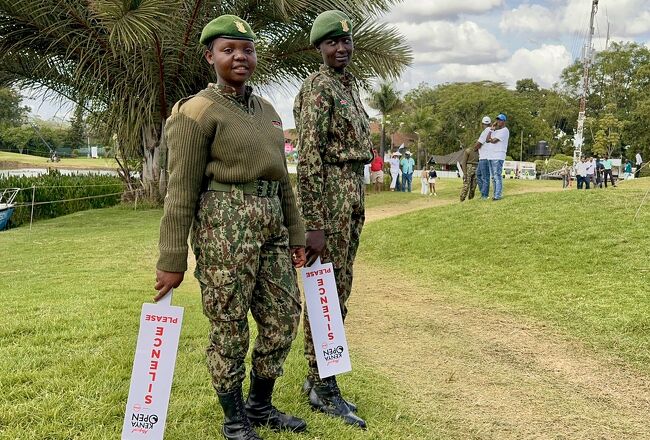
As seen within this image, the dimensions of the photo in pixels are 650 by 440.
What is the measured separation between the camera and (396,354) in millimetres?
4188

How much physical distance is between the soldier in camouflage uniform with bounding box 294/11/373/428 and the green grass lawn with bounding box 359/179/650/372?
239cm

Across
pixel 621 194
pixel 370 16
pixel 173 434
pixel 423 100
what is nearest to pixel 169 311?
pixel 173 434

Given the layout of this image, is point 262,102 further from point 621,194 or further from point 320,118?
point 621,194

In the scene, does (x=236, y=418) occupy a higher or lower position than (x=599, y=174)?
lower

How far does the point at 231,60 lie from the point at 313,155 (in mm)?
641

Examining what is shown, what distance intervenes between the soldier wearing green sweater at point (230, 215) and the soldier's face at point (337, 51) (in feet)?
1.94

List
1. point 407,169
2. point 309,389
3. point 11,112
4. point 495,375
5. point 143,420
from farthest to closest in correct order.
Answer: point 11,112
point 407,169
point 495,375
point 309,389
point 143,420

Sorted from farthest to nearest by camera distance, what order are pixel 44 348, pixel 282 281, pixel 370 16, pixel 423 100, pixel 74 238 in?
pixel 423 100
pixel 370 16
pixel 74 238
pixel 44 348
pixel 282 281

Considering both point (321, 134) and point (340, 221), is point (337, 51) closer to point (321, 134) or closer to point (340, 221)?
point (321, 134)

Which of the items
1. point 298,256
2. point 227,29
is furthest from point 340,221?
point 227,29

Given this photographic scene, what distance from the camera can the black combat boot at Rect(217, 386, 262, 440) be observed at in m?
2.45

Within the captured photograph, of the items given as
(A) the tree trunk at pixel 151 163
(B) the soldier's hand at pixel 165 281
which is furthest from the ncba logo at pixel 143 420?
(A) the tree trunk at pixel 151 163

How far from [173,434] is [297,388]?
2.74 feet

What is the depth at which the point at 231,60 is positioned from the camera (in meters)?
2.34
